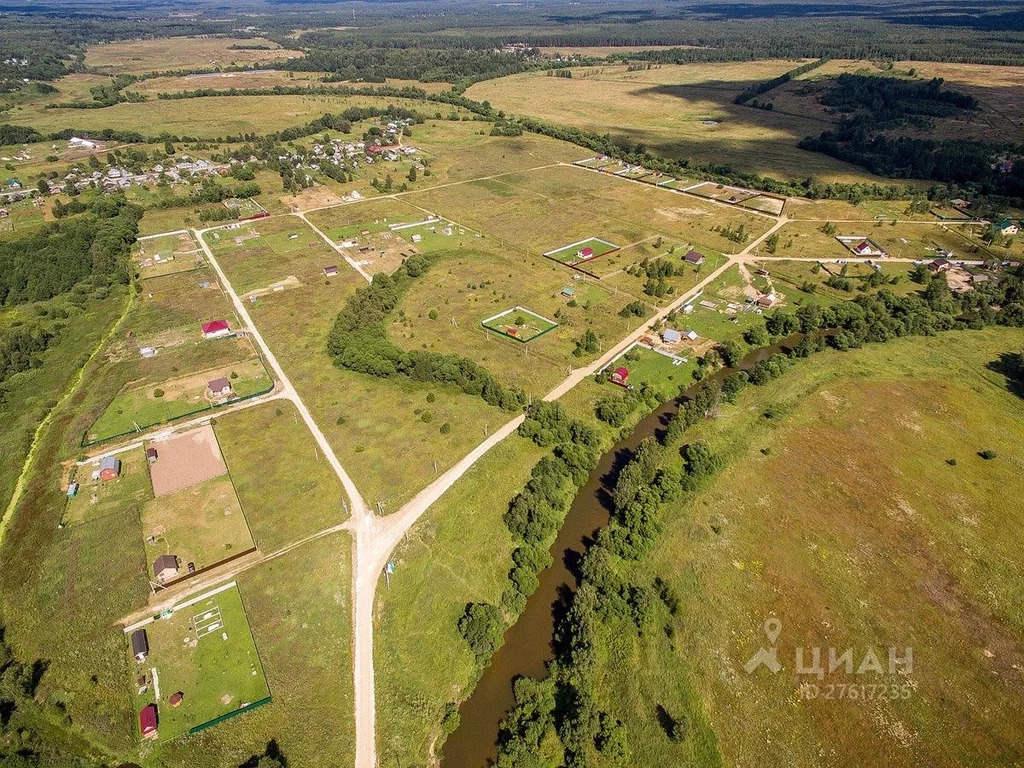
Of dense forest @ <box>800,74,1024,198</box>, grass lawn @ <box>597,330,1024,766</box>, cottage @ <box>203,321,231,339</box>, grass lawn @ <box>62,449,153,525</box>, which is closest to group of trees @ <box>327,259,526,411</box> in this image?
cottage @ <box>203,321,231,339</box>

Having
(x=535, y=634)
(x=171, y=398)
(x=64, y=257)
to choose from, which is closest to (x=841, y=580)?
(x=535, y=634)

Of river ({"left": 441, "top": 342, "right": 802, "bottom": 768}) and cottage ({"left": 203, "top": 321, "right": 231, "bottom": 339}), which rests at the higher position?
river ({"left": 441, "top": 342, "right": 802, "bottom": 768})

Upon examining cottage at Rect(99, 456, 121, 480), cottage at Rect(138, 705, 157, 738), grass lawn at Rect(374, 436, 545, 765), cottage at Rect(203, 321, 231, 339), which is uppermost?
cottage at Rect(138, 705, 157, 738)

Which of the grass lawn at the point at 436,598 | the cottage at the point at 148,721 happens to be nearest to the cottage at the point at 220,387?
the grass lawn at the point at 436,598

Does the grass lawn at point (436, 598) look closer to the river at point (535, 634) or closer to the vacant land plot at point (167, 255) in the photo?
the river at point (535, 634)

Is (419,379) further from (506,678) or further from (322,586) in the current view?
(506,678)

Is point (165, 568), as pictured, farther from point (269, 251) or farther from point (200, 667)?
point (269, 251)

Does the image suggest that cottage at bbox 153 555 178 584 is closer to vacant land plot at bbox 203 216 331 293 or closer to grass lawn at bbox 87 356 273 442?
grass lawn at bbox 87 356 273 442
